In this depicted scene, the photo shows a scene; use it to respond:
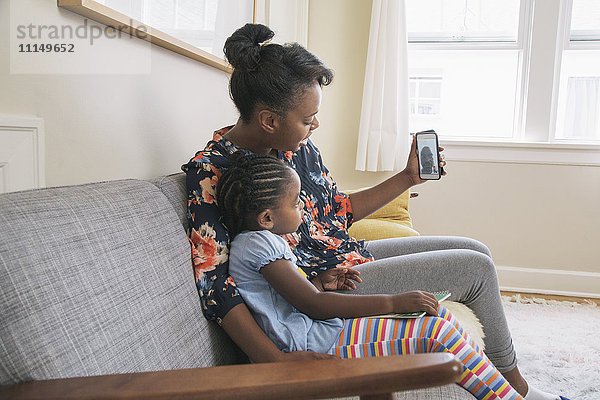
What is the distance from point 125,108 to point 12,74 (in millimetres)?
375

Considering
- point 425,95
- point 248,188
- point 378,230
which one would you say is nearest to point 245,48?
point 248,188

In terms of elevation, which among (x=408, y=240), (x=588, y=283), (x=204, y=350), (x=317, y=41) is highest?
(x=317, y=41)

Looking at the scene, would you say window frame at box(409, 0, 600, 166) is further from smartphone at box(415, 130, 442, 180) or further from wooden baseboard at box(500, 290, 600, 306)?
smartphone at box(415, 130, 442, 180)

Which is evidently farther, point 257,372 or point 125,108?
point 125,108

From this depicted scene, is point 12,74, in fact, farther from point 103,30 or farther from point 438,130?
point 438,130

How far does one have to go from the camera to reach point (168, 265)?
1016mm

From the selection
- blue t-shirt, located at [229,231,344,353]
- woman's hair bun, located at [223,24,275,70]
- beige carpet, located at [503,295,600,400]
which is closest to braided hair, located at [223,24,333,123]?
woman's hair bun, located at [223,24,275,70]

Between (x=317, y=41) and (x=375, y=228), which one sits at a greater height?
(x=317, y=41)

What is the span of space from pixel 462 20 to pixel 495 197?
3.76 feet

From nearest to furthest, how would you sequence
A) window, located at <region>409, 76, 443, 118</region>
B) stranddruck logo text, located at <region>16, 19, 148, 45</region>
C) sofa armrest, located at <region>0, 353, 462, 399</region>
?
1. sofa armrest, located at <region>0, 353, 462, 399</region>
2. stranddruck logo text, located at <region>16, 19, 148, 45</region>
3. window, located at <region>409, 76, 443, 118</region>

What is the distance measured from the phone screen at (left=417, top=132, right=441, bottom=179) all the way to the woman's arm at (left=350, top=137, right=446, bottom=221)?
0.02 m

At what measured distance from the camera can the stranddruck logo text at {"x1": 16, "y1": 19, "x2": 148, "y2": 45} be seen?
3.15ft

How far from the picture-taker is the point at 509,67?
336cm

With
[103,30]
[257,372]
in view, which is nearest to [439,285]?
[257,372]
